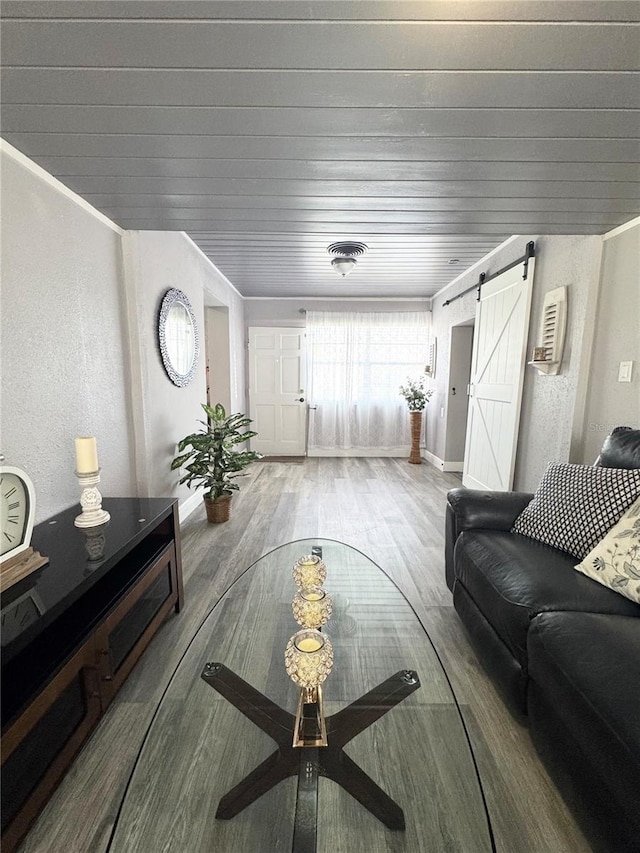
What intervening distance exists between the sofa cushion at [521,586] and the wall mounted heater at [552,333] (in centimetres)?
146

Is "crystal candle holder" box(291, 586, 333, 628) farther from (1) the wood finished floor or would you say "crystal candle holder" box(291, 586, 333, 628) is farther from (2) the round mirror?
(2) the round mirror

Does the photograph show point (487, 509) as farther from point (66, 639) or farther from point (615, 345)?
point (66, 639)

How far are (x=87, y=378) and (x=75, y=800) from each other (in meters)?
1.68

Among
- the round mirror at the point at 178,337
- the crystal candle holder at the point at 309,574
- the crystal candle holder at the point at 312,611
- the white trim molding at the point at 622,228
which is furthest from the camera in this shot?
the round mirror at the point at 178,337

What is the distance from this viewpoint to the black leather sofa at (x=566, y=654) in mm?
788

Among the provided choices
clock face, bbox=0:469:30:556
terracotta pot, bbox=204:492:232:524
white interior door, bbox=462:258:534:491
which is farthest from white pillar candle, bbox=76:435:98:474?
white interior door, bbox=462:258:534:491

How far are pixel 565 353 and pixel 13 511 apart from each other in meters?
3.07

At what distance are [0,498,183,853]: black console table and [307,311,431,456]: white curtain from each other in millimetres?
3807

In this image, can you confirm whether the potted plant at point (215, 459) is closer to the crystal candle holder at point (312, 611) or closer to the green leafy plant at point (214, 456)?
the green leafy plant at point (214, 456)

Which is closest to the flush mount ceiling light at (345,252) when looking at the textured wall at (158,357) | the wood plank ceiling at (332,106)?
the wood plank ceiling at (332,106)

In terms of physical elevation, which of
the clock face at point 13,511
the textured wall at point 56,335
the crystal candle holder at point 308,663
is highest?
the textured wall at point 56,335

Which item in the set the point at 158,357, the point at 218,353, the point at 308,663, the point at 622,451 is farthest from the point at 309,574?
the point at 218,353

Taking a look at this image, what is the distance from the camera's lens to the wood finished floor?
37.5 inches

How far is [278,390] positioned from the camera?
17.3 feet
